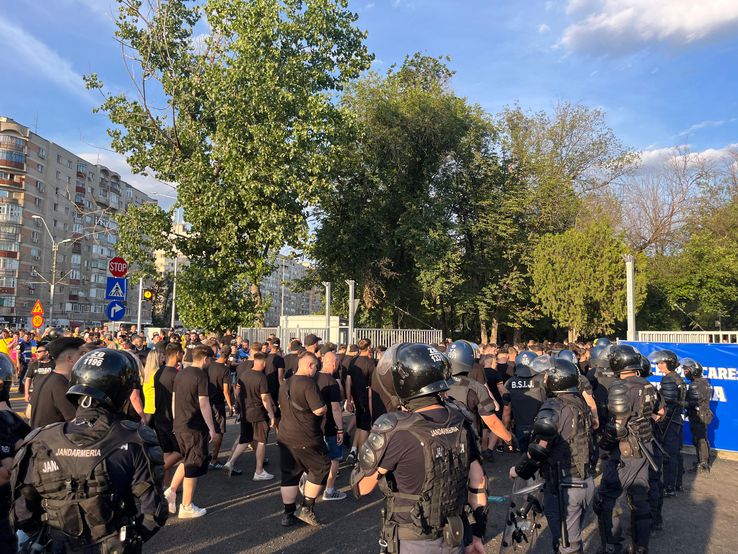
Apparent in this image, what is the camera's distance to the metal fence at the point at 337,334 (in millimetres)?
16812

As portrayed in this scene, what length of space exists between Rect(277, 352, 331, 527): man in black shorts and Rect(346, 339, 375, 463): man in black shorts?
101 inches

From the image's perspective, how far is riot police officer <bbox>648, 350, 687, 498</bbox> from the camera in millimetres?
7062

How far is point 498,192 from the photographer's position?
30.5 metres

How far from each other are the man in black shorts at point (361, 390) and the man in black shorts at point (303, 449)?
8.43ft

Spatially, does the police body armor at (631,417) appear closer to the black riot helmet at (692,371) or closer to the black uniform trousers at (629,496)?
the black uniform trousers at (629,496)

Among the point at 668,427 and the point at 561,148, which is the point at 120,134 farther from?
the point at 561,148

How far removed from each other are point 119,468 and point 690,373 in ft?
30.0

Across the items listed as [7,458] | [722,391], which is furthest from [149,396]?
[722,391]

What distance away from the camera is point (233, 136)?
1920cm

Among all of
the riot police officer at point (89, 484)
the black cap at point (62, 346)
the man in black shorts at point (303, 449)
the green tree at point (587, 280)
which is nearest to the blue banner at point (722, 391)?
the man in black shorts at point (303, 449)

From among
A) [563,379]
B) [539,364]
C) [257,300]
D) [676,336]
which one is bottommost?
[539,364]

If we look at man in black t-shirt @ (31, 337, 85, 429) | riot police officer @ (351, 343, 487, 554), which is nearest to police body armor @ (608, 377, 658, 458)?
riot police officer @ (351, 343, 487, 554)

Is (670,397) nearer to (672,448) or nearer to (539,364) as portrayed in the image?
Answer: (672,448)

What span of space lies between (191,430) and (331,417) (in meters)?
1.83
